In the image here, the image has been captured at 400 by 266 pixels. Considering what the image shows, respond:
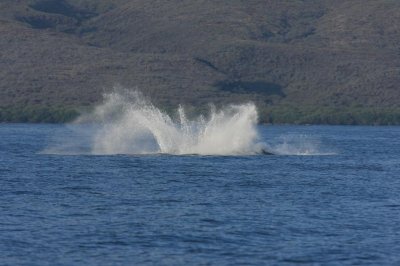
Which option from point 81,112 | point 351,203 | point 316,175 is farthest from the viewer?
point 81,112

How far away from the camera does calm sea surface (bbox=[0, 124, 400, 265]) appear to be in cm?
2848

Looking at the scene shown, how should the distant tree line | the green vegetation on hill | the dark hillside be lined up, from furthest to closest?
the dark hillside → the distant tree line → the green vegetation on hill

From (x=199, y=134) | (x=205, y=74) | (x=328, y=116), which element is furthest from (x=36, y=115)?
(x=199, y=134)

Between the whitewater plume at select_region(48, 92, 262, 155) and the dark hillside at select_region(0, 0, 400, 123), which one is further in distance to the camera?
the dark hillside at select_region(0, 0, 400, 123)

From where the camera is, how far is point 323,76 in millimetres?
181125

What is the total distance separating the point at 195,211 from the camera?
35.5 meters

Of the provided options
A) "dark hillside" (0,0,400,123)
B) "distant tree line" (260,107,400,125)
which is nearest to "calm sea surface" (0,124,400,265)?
"distant tree line" (260,107,400,125)

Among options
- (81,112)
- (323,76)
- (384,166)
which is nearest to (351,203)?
(384,166)

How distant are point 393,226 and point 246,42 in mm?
167246

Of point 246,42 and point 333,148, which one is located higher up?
point 246,42

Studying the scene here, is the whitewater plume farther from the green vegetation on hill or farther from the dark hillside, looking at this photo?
the dark hillside

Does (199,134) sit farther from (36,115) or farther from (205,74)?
(205,74)

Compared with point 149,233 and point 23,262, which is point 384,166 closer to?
point 149,233

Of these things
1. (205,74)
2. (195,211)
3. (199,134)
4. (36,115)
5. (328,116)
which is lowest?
(195,211)
